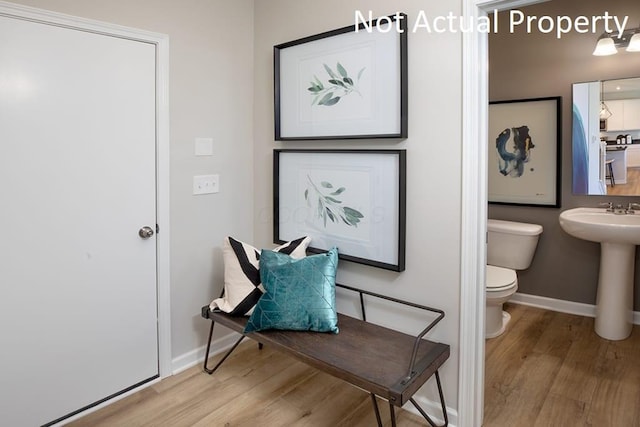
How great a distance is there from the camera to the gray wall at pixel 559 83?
2992 mm

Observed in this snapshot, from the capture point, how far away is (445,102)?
189 centimetres

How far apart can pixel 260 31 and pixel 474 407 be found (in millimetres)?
2435

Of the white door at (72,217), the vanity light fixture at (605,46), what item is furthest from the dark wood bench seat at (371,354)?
the vanity light fixture at (605,46)

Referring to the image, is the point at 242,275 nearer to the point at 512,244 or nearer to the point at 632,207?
the point at 512,244

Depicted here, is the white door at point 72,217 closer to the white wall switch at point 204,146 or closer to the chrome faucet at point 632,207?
the white wall switch at point 204,146

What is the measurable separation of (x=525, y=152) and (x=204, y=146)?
248cm

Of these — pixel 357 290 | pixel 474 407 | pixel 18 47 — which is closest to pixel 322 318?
pixel 357 290

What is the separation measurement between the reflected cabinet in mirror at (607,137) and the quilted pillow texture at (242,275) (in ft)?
7.10

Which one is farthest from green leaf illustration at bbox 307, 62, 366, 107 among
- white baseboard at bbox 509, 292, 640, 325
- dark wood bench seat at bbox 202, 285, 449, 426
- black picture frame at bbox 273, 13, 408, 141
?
white baseboard at bbox 509, 292, 640, 325

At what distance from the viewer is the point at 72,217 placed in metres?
2.00

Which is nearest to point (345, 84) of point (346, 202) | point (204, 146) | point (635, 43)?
point (346, 202)

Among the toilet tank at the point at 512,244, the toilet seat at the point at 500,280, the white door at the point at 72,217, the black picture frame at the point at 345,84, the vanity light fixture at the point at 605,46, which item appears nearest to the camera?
the white door at the point at 72,217

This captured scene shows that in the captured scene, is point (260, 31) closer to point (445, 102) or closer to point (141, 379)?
point (445, 102)

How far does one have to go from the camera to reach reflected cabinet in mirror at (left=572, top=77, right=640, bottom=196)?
9.52 ft
